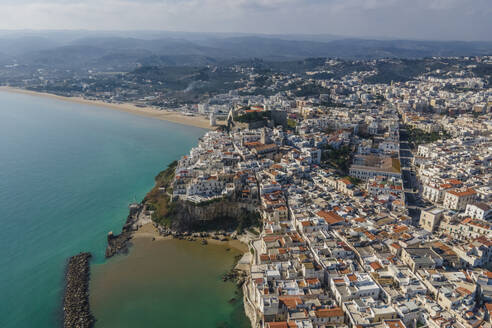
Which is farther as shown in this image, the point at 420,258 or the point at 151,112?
the point at 151,112

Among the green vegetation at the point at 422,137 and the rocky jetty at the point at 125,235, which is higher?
the green vegetation at the point at 422,137

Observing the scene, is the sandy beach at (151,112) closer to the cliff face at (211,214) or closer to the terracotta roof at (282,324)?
the cliff face at (211,214)

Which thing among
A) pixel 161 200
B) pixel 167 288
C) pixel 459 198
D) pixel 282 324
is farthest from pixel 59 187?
pixel 459 198

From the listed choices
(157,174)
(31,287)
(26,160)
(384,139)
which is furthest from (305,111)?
(31,287)

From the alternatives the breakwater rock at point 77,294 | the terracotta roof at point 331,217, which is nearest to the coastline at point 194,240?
the breakwater rock at point 77,294

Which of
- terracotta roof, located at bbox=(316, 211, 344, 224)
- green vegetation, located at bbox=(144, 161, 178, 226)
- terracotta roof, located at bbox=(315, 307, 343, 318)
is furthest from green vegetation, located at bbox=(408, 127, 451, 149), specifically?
terracotta roof, located at bbox=(315, 307, 343, 318)

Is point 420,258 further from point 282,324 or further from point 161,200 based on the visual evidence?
point 161,200
